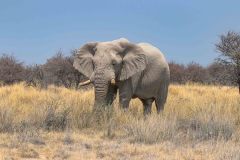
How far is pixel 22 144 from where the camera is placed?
8.73m

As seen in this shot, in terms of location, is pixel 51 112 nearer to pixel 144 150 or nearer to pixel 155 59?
pixel 144 150

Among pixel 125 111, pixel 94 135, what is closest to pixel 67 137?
pixel 94 135

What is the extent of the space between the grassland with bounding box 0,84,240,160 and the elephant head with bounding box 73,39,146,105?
61 cm

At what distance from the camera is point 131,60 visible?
42.3ft

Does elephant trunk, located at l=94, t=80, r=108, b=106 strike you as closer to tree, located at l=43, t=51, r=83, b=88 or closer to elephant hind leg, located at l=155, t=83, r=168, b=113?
elephant hind leg, located at l=155, t=83, r=168, b=113

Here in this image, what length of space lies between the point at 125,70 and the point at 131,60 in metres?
0.32

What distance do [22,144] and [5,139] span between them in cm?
62

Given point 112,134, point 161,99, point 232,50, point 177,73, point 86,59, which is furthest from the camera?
point 177,73

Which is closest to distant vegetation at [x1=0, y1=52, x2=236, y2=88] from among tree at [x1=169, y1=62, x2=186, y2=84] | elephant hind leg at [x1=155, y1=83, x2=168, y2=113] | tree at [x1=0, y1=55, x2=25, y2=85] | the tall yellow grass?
tree at [x1=0, y1=55, x2=25, y2=85]

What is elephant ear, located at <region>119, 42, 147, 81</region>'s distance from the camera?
1273cm

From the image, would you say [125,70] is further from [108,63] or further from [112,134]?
[112,134]

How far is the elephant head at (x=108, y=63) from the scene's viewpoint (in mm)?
11859

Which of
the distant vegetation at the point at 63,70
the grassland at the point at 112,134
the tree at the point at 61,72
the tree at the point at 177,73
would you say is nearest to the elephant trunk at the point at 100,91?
the grassland at the point at 112,134

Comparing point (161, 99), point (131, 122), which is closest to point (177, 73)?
point (161, 99)
